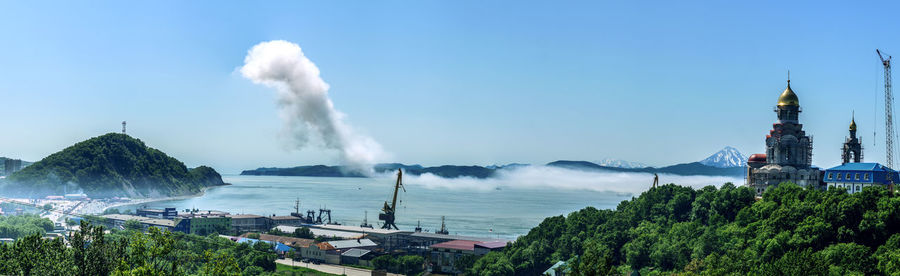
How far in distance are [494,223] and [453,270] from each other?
49.5 metres

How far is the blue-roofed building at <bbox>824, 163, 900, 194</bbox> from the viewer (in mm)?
42594

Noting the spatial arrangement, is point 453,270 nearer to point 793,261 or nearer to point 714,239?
point 714,239

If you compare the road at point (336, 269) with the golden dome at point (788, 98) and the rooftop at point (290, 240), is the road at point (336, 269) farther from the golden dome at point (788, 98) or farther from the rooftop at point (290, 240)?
the golden dome at point (788, 98)

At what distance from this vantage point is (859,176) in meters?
43.6

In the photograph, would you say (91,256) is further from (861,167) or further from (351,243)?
(861,167)

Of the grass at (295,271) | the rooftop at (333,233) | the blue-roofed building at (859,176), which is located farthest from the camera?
the rooftop at (333,233)

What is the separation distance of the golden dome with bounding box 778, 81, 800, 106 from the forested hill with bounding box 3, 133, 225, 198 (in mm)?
145045

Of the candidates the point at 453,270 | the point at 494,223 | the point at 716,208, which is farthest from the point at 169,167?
the point at 716,208

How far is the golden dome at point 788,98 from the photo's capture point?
46.9 metres

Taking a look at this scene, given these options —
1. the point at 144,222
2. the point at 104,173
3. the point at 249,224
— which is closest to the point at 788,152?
the point at 249,224

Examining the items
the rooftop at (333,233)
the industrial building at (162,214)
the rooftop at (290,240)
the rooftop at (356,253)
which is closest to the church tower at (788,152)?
the rooftop at (356,253)

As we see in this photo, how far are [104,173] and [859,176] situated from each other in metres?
166

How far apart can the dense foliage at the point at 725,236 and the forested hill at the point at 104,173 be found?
13338cm

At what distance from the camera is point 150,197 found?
17288cm
